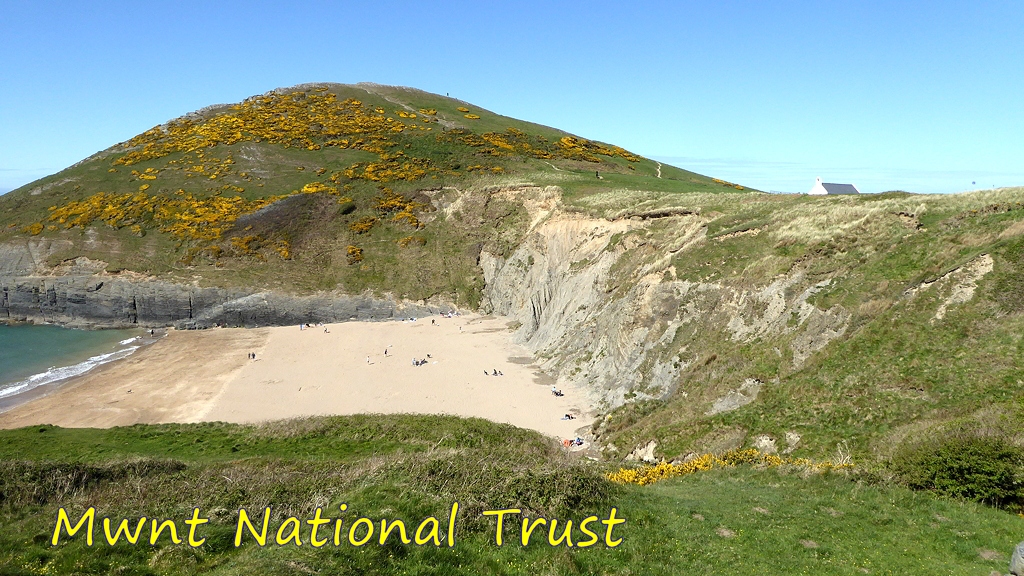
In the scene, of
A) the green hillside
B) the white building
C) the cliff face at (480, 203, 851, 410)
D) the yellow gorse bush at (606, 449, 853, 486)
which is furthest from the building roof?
the yellow gorse bush at (606, 449, 853, 486)

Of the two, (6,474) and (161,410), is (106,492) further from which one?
(161,410)

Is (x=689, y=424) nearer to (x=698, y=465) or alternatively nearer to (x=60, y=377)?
(x=698, y=465)

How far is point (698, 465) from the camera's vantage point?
19844 mm

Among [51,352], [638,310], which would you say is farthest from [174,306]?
[638,310]

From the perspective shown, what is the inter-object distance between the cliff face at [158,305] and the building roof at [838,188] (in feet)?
142

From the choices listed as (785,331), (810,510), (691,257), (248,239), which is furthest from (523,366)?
(248,239)

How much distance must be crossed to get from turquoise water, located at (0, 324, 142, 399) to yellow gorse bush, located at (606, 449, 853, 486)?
45.9 m

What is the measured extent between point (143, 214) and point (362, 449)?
227 feet

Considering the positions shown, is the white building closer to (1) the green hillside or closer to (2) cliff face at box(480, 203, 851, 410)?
(1) the green hillside

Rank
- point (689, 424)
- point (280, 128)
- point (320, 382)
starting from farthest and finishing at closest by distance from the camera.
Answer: point (280, 128), point (320, 382), point (689, 424)

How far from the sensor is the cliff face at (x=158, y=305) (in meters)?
62.1

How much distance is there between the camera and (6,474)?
46.6ft

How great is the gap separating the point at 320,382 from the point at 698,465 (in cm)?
3033

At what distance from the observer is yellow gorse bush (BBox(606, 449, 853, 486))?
61.3 ft
